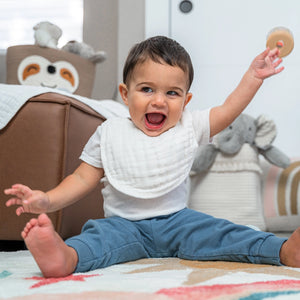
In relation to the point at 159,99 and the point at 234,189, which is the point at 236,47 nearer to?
the point at 234,189

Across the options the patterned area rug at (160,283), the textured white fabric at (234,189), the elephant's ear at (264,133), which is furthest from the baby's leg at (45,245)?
the elephant's ear at (264,133)

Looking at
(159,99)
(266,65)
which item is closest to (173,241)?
(159,99)

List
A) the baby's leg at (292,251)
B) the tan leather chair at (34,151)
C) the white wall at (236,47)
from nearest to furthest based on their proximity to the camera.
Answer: the baby's leg at (292,251)
the tan leather chair at (34,151)
the white wall at (236,47)

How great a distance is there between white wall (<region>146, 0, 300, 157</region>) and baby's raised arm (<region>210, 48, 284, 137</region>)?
1.20 metres

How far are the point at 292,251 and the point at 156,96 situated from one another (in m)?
0.39

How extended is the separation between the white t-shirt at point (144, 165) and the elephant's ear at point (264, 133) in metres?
0.79

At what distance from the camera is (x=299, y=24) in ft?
6.77

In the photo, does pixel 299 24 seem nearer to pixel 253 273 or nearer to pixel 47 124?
pixel 47 124

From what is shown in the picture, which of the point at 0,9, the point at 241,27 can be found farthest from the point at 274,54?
the point at 0,9

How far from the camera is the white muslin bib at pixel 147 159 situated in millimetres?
883

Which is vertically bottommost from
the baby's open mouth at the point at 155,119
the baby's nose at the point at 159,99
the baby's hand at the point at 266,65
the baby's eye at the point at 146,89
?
the baby's open mouth at the point at 155,119

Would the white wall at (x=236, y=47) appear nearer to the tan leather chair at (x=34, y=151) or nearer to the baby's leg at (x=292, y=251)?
the tan leather chair at (x=34, y=151)

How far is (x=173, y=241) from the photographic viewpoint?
861 mm

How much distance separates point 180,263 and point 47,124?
496mm
